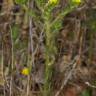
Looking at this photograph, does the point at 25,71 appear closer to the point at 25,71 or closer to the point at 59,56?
the point at 25,71

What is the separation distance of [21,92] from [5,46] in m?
0.33

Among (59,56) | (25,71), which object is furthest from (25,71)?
(59,56)

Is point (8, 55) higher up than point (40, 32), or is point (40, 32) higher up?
point (40, 32)

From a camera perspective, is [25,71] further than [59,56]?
No

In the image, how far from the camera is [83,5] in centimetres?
221

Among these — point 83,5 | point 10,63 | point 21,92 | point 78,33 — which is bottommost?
point 21,92

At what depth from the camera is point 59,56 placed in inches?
86.7

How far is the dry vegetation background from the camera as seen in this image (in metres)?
2.10

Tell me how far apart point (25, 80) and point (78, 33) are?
0.46m

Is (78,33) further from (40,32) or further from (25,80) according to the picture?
(25,80)

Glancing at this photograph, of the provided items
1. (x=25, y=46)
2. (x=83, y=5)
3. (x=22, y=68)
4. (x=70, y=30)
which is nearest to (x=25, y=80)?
(x=22, y=68)

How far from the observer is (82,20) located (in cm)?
221

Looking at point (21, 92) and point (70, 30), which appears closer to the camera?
point (21, 92)

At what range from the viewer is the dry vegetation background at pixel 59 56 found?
2102 mm
